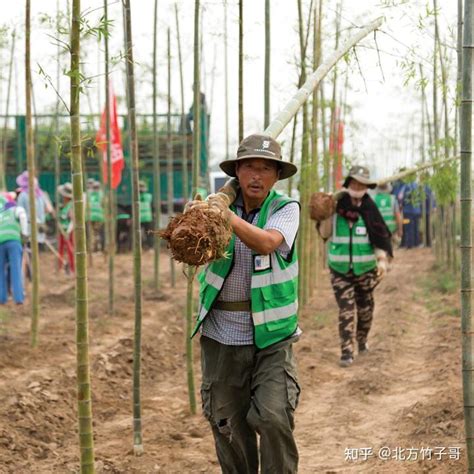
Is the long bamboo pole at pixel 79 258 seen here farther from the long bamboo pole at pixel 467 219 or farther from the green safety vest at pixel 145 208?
the green safety vest at pixel 145 208

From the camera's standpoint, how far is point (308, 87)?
4.61m

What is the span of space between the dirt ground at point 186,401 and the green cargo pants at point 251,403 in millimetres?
1066

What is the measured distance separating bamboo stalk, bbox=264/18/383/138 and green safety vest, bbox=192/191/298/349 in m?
0.32

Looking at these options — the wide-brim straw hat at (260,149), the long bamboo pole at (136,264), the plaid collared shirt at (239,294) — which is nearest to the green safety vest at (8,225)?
the long bamboo pole at (136,264)

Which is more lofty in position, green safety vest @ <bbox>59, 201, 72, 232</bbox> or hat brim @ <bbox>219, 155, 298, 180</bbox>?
hat brim @ <bbox>219, 155, 298, 180</bbox>

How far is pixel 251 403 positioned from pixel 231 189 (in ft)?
3.29

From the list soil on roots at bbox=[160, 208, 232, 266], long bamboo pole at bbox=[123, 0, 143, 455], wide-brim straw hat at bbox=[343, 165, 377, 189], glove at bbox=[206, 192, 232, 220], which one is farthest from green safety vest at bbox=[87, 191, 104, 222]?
soil on roots at bbox=[160, 208, 232, 266]

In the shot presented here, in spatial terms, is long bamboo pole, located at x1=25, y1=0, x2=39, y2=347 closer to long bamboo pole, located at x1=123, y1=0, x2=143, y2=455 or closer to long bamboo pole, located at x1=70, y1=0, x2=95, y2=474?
long bamboo pole, located at x1=123, y1=0, x2=143, y2=455

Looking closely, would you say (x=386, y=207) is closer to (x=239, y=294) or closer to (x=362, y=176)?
(x=362, y=176)

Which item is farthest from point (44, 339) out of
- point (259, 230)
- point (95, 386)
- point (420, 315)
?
point (259, 230)

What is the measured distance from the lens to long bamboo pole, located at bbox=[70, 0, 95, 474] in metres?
3.62

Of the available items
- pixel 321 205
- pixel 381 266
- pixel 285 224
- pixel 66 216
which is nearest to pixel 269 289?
pixel 285 224

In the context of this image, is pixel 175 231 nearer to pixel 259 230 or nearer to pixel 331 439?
pixel 259 230

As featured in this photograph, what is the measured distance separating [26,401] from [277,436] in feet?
9.93
